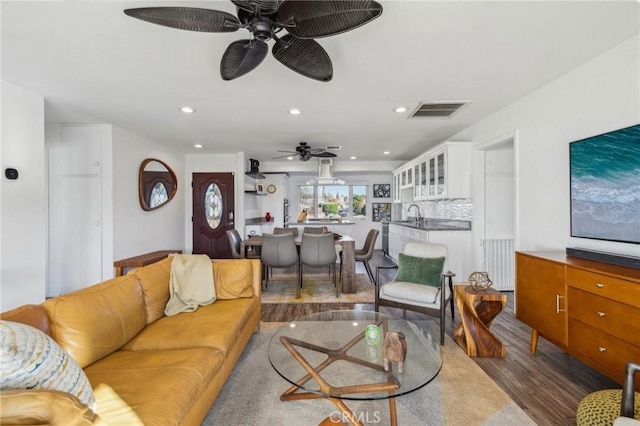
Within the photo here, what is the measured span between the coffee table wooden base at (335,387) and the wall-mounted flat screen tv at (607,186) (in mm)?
1835

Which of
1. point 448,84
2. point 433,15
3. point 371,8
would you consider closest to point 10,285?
point 371,8

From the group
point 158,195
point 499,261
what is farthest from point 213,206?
point 499,261

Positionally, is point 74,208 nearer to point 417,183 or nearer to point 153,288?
point 153,288

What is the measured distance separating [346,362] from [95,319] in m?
1.47

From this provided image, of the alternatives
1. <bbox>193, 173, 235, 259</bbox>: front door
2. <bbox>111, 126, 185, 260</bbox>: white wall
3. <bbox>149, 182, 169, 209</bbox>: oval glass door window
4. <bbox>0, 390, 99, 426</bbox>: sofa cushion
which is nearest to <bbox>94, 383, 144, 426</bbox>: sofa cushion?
<bbox>0, 390, 99, 426</bbox>: sofa cushion

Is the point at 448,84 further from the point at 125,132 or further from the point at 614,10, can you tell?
the point at 125,132

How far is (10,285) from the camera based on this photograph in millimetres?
2693

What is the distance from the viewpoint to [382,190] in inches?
337

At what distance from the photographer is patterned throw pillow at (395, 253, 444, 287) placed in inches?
119

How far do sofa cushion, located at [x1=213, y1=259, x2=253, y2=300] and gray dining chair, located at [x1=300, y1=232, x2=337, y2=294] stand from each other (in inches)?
54.4

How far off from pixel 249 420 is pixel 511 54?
320 cm

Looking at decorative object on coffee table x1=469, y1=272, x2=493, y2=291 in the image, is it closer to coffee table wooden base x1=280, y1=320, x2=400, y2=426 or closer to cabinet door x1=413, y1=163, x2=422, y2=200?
coffee table wooden base x1=280, y1=320, x2=400, y2=426

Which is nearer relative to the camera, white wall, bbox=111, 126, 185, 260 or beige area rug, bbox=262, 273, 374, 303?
beige area rug, bbox=262, 273, 374, 303

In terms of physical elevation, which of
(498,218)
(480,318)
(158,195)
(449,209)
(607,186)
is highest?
(158,195)
